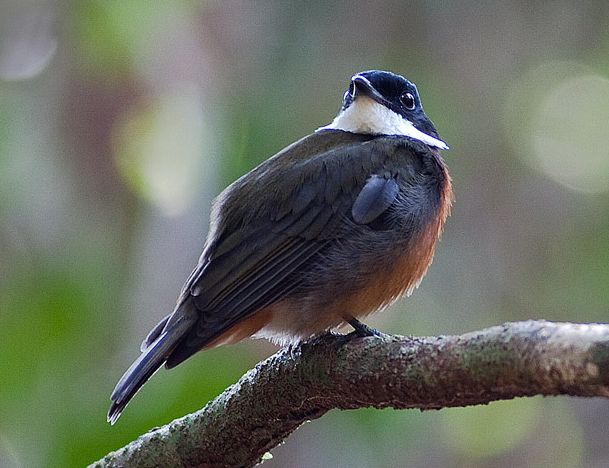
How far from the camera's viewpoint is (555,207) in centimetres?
819

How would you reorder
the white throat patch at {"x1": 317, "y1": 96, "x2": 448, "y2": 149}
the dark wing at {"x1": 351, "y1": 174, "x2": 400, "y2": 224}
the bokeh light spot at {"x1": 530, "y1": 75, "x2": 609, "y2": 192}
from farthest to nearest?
the bokeh light spot at {"x1": 530, "y1": 75, "x2": 609, "y2": 192} < the white throat patch at {"x1": 317, "y1": 96, "x2": 448, "y2": 149} < the dark wing at {"x1": 351, "y1": 174, "x2": 400, "y2": 224}

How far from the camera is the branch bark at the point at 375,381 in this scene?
2348 millimetres

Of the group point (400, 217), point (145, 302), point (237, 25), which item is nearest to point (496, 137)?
point (237, 25)

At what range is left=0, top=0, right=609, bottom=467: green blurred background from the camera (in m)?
5.71

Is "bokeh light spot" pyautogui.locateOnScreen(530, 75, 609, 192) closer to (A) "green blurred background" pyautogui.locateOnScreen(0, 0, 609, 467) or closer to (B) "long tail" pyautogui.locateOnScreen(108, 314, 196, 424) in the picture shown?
(A) "green blurred background" pyautogui.locateOnScreen(0, 0, 609, 467)

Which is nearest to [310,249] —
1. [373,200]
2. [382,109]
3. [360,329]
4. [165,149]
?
[373,200]

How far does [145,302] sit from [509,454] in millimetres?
3162

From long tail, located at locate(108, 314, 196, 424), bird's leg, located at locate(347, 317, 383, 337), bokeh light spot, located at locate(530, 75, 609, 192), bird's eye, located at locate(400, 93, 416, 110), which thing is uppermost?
bird's eye, located at locate(400, 93, 416, 110)

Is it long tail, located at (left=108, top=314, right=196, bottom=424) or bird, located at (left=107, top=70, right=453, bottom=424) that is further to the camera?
bird, located at (left=107, top=70, right=453, bottom=424)

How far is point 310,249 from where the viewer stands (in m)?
3.99

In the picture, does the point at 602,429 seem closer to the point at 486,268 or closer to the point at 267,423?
the point at 486,268

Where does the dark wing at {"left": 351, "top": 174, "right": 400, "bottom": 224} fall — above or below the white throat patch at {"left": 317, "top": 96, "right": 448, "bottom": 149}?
below

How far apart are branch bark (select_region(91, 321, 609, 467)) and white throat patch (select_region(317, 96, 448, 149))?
1315 mm

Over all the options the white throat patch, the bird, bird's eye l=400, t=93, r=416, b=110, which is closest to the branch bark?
the bird
